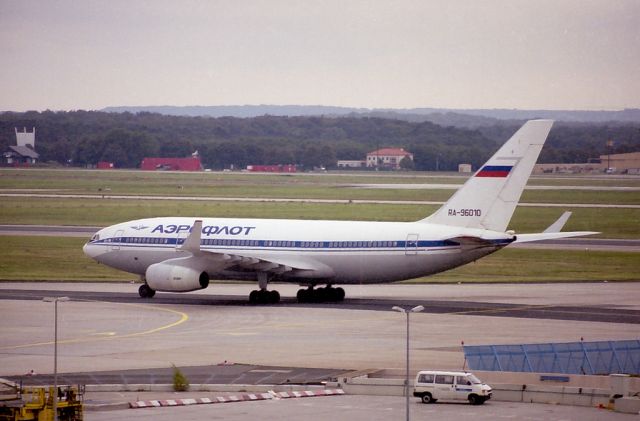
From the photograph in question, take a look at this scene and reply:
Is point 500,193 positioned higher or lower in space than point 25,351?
higher

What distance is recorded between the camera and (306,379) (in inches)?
1890

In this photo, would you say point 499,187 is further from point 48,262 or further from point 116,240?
point 48,262

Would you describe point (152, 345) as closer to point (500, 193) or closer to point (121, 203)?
point (500, 193)

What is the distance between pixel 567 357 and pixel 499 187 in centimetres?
2283

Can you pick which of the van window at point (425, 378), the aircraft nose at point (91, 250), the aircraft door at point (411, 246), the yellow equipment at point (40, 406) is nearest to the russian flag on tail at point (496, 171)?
the aircraft door at point (411, 246)

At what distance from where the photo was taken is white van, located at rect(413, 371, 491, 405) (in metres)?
43.6

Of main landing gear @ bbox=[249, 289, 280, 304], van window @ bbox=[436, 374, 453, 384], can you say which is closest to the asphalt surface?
van window @ bbox=[436, 374, 453, 384]

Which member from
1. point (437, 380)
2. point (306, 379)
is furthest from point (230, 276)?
point (437, 380)

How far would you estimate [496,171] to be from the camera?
72438 mm

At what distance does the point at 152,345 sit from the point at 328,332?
30.3 ft

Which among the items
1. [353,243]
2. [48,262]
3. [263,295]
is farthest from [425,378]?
[48,262]

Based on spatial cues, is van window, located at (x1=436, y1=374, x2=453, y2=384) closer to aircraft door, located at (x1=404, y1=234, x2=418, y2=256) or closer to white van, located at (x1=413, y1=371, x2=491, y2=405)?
white van, located at (x1=413, y1=371, x2=491, y2=405)

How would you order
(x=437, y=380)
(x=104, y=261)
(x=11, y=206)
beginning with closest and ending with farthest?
(x=437, y=380)
(x=104, y=261)
(x=11, y=206)

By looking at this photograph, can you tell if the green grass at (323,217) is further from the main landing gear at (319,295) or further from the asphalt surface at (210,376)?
the asphalt surface at (210,376)
